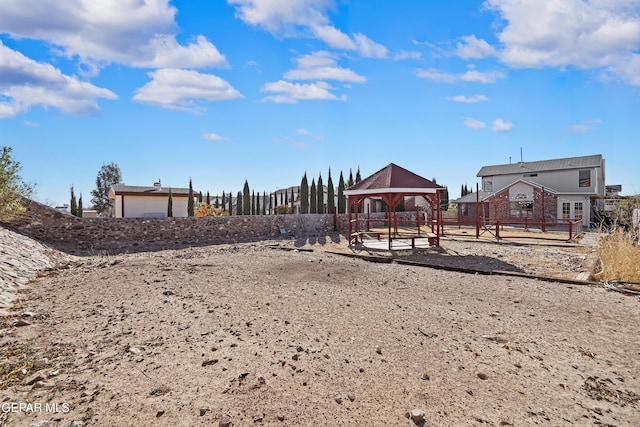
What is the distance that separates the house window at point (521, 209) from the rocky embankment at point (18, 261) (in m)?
30.2

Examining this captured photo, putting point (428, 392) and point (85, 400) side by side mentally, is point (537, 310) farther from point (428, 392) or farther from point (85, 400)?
point (85, 400)

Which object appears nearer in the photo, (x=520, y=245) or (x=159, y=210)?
(x=520, y=245)

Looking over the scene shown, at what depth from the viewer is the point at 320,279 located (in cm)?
729

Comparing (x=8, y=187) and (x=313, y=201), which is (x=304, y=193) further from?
(x=8, y=187)

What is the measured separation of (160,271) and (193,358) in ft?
16.2

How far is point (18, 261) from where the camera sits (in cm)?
869

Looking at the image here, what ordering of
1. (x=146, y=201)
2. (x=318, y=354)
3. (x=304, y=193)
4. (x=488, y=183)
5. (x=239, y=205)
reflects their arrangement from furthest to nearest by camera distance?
(x=239, y=205) < (x=304, y=193) < (x=488, y=183) < (x=146, y=201) < (x=318, y=354)

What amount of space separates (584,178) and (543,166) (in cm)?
363

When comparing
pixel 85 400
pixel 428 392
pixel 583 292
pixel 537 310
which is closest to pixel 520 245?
pixel 583 292

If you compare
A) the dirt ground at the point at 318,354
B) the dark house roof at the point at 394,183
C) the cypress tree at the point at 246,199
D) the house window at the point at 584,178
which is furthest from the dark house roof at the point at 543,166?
the dirt ground at the point at 318,354

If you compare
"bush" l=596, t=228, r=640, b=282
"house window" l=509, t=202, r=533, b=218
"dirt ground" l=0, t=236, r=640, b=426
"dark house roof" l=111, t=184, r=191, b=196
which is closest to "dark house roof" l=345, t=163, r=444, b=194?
"bush" l=596, t=228, r=640, b=282

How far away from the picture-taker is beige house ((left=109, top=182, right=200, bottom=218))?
91.4ft
